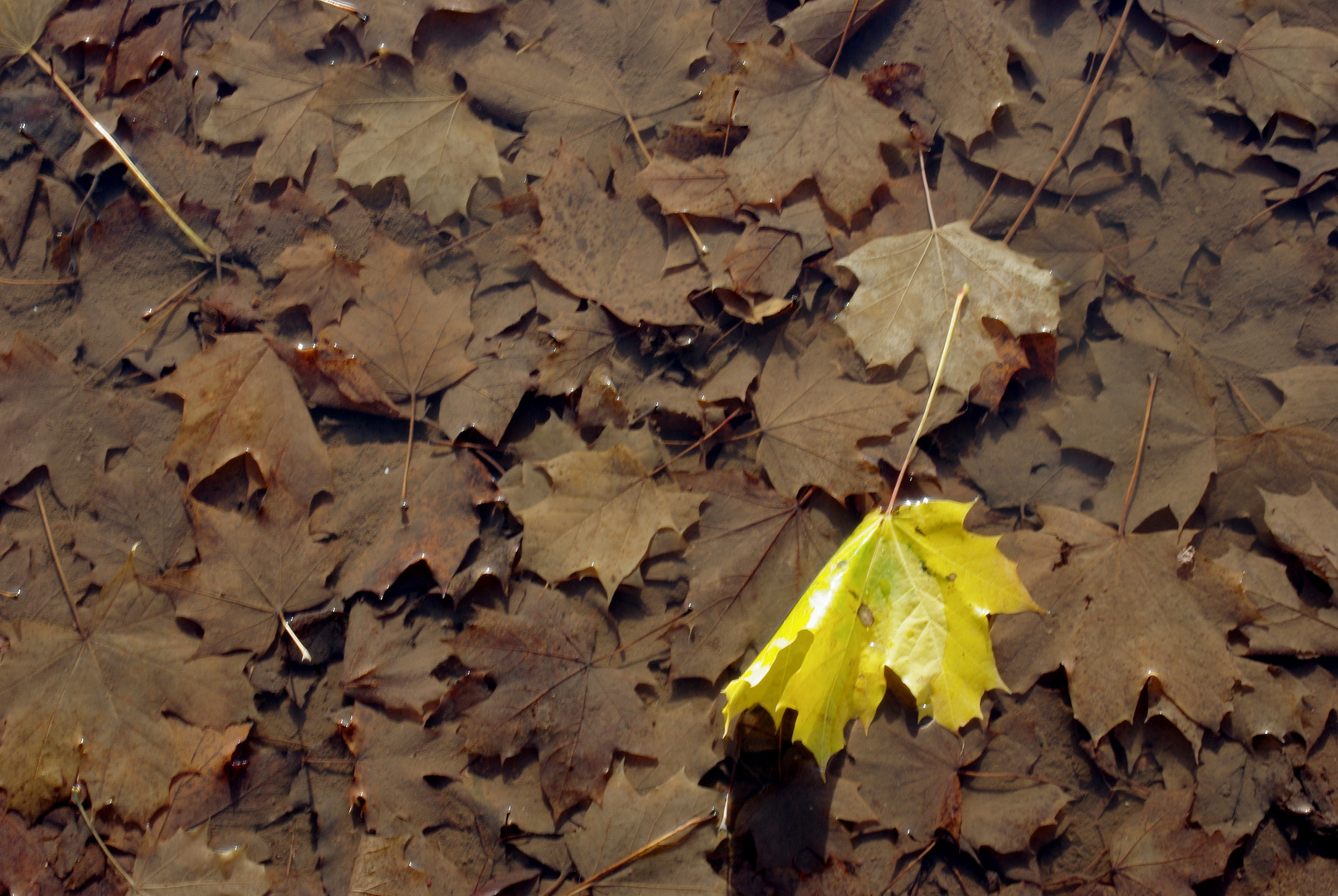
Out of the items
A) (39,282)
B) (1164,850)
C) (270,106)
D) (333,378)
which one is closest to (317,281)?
(333,378)

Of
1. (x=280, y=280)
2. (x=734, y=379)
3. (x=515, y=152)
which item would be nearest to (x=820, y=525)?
(x=734, y=379)

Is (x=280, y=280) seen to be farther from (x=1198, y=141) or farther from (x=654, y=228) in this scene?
(x=1198, y=141)

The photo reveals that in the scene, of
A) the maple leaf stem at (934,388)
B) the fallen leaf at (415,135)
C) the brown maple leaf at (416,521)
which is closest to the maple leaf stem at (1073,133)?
the maple leaf stem at (934,388)

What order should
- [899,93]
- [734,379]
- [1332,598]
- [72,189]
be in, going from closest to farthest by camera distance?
[1332,598] < [734,379] < [899,93] < [72,189]

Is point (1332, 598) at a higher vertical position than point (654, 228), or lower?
lower

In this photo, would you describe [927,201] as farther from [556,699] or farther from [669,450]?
[556,699]

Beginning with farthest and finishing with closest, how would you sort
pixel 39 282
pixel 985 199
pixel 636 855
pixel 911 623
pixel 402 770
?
pixel 39 282 < pixel 985 199 < pixel 402 770 < pixel 636 855 < pixel 911 623

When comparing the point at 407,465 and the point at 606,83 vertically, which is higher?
the point at 606,83
